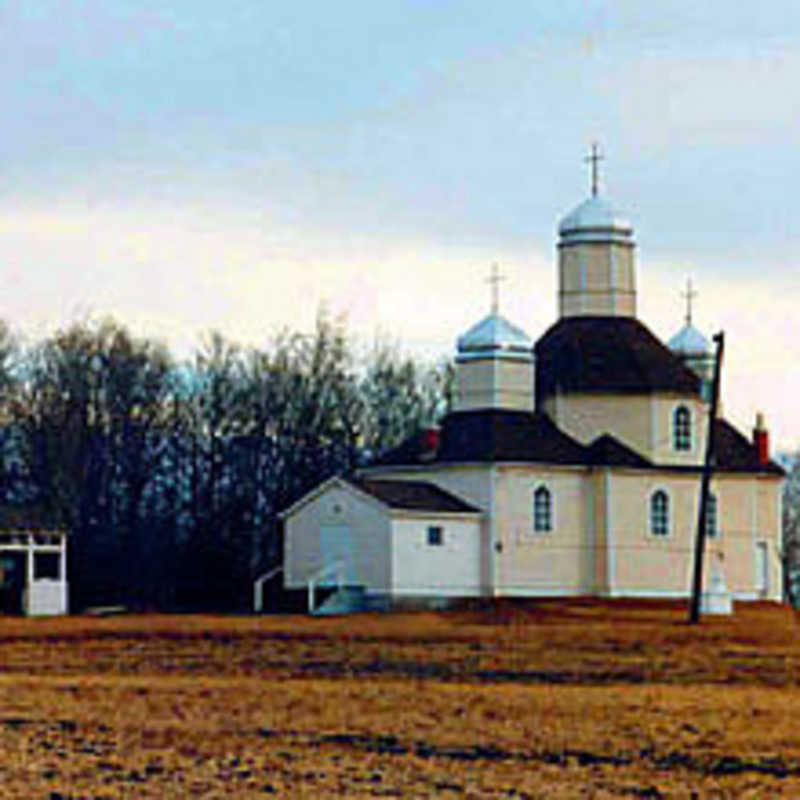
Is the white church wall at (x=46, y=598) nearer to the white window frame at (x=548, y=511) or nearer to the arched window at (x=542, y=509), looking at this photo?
the white window frame at (x=548, y=511)

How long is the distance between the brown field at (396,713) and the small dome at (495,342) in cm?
1586

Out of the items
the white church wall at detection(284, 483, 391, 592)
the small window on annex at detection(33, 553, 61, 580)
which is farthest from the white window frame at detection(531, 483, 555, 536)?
the small window on annex at detection(33, 553, 61, 580)

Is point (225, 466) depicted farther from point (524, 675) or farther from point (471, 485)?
point (524, 675)

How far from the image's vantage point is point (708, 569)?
2527 inches

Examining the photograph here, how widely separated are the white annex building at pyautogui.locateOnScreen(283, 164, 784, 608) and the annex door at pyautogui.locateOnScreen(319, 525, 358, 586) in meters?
0.04

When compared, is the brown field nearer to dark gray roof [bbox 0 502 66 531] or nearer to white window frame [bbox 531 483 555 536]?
dark gray roof [bbox 0 502 66 531]

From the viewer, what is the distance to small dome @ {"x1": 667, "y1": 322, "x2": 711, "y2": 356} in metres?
72.5

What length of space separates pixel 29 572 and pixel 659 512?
58.0 feet

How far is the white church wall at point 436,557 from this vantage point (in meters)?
59.3

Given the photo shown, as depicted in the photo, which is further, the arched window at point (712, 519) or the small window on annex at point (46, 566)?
the arched window at point (712, 519)

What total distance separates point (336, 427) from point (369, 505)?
22092 mm

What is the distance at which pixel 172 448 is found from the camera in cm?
8012

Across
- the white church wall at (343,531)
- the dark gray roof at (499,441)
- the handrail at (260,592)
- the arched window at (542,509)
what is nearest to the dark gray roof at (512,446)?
the dark gray roof at (499,441)

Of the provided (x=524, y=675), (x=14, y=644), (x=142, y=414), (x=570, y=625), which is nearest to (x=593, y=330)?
(x=570, y=625)
